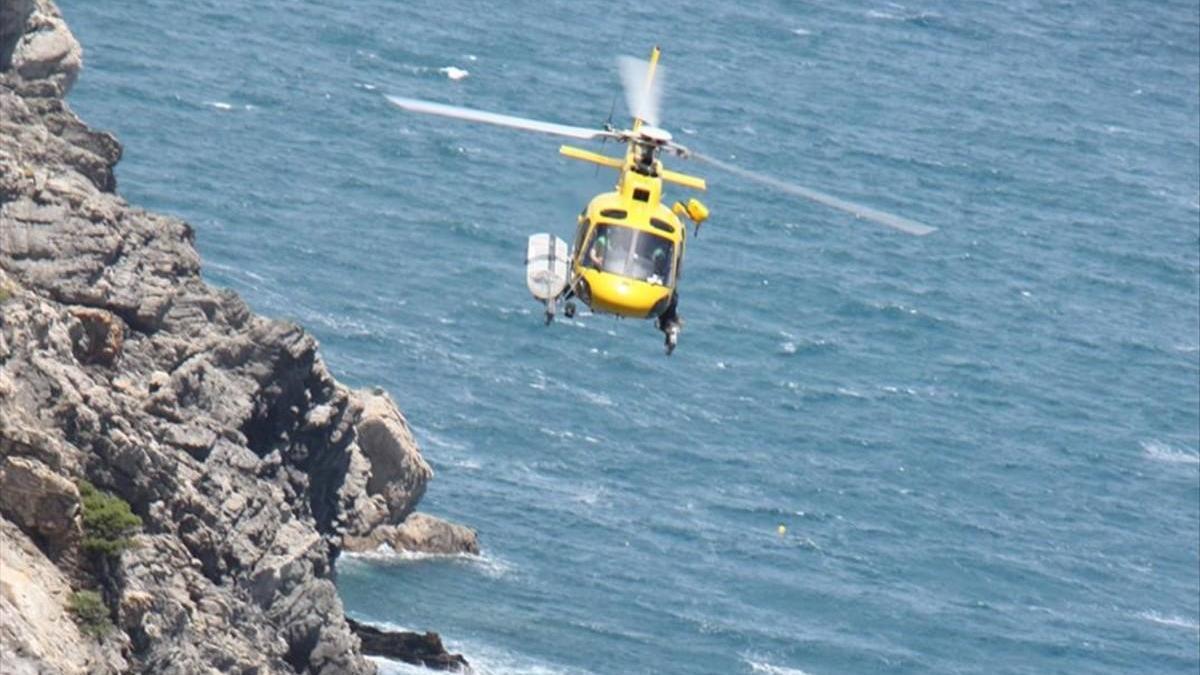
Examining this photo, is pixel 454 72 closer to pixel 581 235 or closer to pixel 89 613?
pixel 581 235

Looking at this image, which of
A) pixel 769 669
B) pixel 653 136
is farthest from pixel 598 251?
pixel 769 669

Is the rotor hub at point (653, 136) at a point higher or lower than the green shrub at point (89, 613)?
higher

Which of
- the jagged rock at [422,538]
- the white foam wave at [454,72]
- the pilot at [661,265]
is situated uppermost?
the pilot at [661,265]

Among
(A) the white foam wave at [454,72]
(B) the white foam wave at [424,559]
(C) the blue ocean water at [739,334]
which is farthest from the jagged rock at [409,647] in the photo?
(A) the white foam wave at [454,72]

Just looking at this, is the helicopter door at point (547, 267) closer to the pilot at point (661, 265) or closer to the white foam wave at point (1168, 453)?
the pilot at point (661, 265)

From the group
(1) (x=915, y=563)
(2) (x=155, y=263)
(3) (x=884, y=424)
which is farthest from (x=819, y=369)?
(2) (x=155, y=263)

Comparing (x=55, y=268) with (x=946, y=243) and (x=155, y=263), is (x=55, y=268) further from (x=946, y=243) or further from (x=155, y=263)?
(x=946, y=243)

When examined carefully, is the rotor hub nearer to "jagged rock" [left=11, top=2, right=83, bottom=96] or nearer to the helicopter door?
the helicopter door
